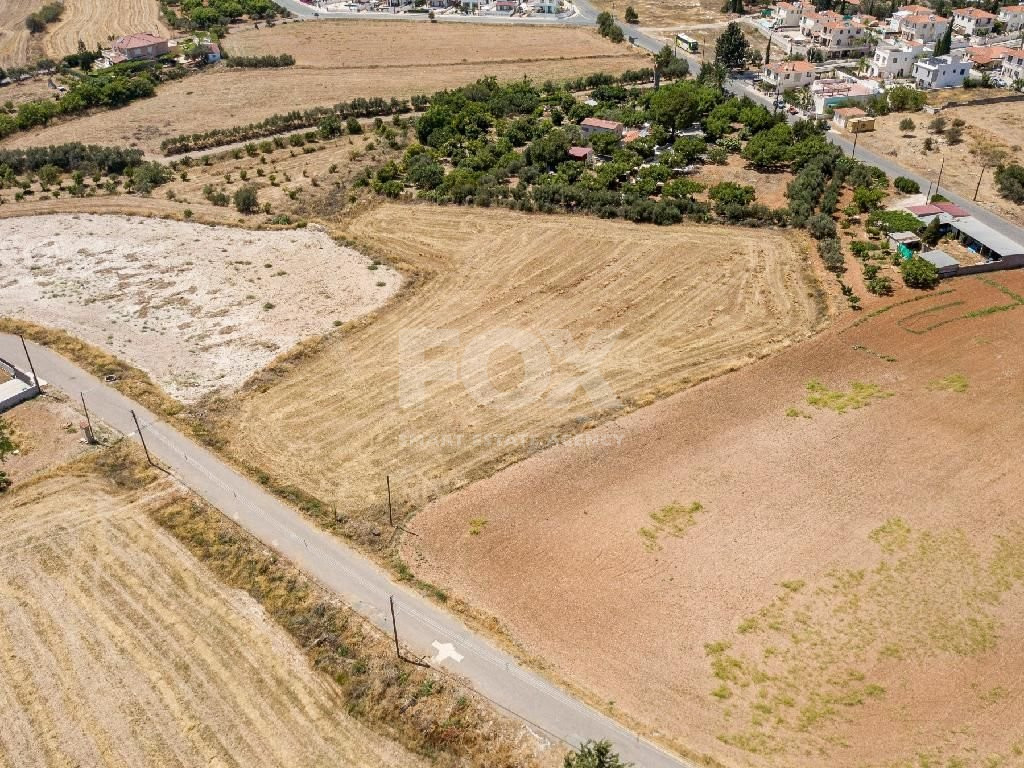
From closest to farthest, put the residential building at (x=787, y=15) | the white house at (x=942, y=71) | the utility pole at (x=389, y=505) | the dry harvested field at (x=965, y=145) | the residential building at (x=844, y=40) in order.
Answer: the utility pole at (x=389, y=505), the dry harvested field at (x=965, y=145), the white house at (x=942, y=71), the residential building at (x=844, y=40), the residential building at (x=787, y=15)

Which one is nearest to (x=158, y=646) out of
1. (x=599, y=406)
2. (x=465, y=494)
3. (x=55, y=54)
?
(x=465, y=494)

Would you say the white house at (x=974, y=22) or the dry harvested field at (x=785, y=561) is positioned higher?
the white house at (x=974, y=22)

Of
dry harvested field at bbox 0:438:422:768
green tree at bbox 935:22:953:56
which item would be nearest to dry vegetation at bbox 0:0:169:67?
dry harvested field at bbox 0:438:422:768

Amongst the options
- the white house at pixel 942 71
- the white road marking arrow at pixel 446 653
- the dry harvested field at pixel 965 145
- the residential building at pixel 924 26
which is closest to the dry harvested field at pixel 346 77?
the white house at pixel 942 71

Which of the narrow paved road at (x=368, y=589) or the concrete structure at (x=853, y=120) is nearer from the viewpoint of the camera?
the narrow paved road at (x=368, y=589)

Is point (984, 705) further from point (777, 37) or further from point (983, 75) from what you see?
point (777, 37)

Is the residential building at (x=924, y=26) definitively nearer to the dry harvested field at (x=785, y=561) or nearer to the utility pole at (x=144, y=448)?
the dry harvested field at (x=785, y=561)

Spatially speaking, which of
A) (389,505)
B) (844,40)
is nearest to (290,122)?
(389,505)
